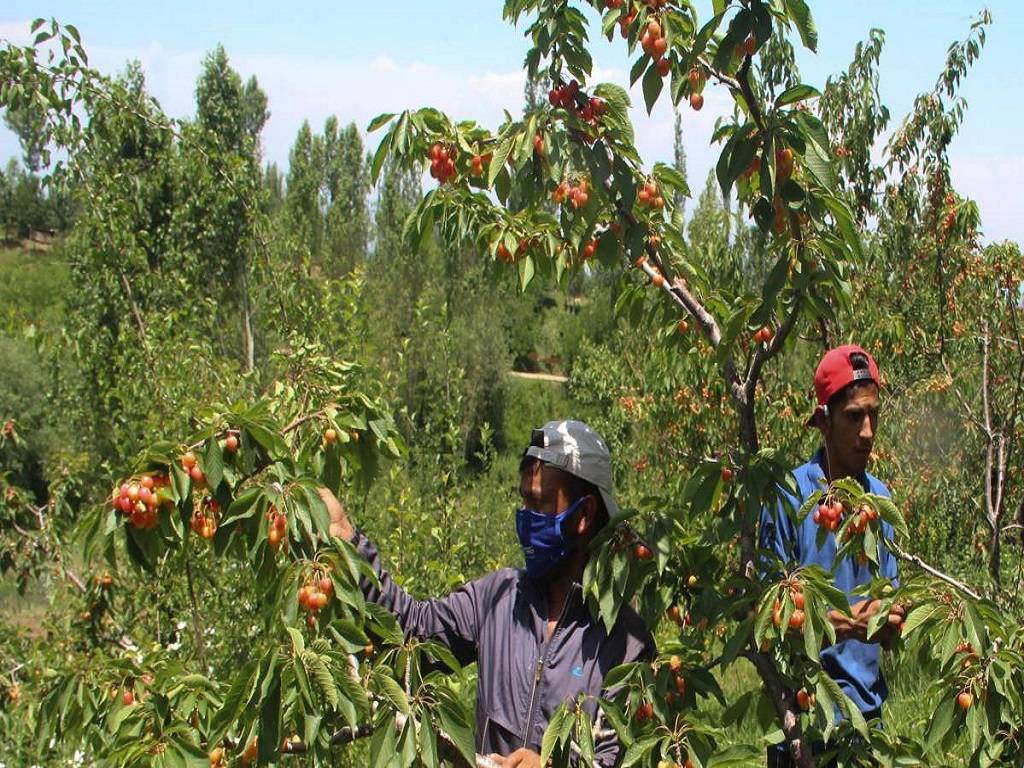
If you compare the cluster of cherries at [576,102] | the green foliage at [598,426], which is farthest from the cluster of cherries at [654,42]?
the cluster of cherries at [576,102]

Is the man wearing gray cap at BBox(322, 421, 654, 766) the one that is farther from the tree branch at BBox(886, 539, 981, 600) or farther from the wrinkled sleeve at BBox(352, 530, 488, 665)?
the tree branch at BBox(886, 539, 981, 600)

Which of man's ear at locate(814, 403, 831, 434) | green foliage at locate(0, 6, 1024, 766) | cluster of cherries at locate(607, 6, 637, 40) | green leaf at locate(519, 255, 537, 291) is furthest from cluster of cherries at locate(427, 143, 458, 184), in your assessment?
man's ear at locate(814, 403, 831, 434)

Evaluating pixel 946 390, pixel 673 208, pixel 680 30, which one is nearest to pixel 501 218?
pixel 673 208

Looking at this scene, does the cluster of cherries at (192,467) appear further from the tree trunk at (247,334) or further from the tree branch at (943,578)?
the tree trunk at (247,334)

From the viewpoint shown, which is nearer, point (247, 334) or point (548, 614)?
point (548, 614)

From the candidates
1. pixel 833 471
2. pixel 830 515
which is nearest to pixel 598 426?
pixel 833 471

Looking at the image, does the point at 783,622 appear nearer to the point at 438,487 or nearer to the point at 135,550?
the point at 135,550

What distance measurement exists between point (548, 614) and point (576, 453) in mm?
359

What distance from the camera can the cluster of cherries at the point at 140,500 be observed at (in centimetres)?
158

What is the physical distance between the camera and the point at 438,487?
4484mm

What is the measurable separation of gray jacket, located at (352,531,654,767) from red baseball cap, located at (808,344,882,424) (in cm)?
67

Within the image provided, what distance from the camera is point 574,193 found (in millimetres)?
1896

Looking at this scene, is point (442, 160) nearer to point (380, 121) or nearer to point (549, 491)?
point (380, 121)

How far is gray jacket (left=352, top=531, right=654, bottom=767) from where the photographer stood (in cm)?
200
